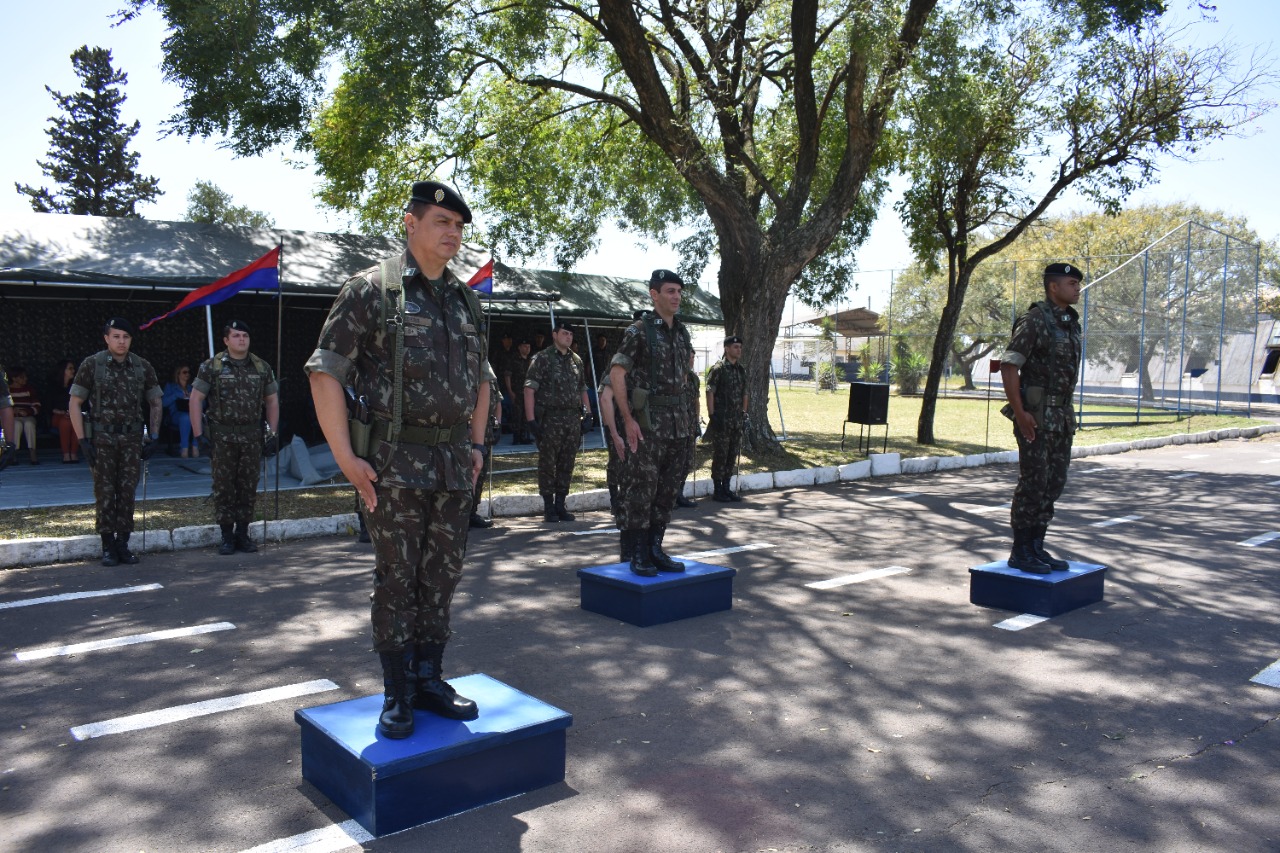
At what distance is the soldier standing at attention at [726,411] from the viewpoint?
468 inches

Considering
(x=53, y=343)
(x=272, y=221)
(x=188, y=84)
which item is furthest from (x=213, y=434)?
(x=272, y=221)

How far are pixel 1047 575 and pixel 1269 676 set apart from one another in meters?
1.52

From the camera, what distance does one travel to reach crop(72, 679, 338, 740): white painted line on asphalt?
14.4ft

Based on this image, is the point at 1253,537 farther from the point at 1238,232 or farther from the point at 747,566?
the point at 1238,232

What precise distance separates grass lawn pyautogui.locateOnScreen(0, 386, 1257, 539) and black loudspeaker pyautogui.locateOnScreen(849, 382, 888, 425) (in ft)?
2.53

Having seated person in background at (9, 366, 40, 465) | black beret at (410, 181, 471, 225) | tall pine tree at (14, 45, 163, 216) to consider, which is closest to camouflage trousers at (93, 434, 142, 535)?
black beret at (410, 181, 471, 225)

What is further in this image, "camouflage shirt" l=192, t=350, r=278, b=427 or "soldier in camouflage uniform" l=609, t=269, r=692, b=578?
"camouflage shirt" l=192, t=350, r=278, b=427

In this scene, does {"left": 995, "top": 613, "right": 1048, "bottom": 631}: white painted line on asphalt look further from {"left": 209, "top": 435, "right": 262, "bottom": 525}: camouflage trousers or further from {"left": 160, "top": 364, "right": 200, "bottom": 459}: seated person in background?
{"left": 160, "top": 364, "right": 200, "bottom": 459}: seated person in background

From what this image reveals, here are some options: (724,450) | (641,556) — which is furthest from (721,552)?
(724,450)

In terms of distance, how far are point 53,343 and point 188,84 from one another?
5.92 m

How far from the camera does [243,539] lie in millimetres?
8719

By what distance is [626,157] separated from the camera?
787 inches

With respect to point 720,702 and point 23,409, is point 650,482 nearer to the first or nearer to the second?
point 720,702

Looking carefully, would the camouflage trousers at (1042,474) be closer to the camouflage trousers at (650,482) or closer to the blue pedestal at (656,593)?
the blue pedestal at (656,593)
